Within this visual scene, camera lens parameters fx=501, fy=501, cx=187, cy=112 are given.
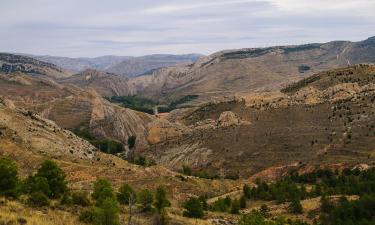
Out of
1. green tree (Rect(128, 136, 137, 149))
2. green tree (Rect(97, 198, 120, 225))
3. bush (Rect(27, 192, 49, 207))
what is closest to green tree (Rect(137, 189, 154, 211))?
bush (Rect(27, 192, 49, 207))

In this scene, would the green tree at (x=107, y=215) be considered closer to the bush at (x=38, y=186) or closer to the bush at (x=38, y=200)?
the bush at (x=38, y=200)

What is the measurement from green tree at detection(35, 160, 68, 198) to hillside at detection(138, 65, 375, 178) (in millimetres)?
66888

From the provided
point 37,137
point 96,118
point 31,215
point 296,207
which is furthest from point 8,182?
point 96,118

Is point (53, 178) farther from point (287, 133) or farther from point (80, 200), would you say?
point (287, 133)

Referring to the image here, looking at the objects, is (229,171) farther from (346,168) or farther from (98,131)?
A: (98,131)

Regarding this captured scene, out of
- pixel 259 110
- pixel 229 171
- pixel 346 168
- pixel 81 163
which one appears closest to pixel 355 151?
pixel 346 168

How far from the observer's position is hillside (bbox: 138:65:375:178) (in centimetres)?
10988

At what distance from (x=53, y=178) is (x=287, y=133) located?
8989 cm

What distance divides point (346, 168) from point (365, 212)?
33.9 m

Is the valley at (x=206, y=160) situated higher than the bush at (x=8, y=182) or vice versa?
the bush at (x=8, y=182)

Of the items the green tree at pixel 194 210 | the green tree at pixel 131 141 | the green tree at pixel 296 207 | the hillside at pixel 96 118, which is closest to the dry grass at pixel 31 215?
the green tree at pixel 194 210

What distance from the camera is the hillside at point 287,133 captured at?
109875mm

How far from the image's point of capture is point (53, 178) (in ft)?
137

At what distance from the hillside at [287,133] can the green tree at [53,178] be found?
219 feet
